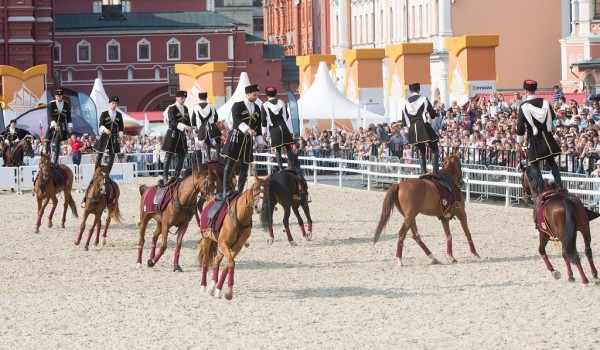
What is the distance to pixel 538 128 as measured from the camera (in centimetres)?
2077

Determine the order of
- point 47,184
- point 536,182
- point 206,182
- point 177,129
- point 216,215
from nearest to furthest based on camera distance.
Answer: point 216,215 → point 536,182 → point 206,182 → point 177,129 → point 47,184

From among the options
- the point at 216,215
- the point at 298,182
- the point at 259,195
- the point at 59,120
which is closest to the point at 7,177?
the point at 59,120

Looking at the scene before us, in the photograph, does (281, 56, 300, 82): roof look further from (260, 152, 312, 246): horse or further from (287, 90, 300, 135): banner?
(260, 152, 312, 246): horse

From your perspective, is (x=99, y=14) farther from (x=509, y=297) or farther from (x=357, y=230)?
(x=509, y=297)

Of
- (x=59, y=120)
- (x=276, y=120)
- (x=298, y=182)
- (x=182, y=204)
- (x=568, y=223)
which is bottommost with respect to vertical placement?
(x=568, y=223)

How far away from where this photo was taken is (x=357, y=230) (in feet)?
92.6

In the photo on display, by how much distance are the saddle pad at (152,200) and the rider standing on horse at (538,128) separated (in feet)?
17.4

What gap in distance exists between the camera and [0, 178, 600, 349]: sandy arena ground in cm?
1639

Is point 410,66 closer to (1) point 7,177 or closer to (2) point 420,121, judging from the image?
(1) point 7,177

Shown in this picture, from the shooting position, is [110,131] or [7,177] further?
[7,177]

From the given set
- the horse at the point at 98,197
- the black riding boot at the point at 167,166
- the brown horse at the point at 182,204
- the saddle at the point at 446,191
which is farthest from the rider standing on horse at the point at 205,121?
the saddle at the point at 446,191

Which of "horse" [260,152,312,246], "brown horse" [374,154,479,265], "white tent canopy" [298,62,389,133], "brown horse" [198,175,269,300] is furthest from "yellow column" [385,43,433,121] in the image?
"brown horse" [198,175,269,300]

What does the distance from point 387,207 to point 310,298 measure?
2996 millimetres

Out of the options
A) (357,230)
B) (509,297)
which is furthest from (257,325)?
(357,230)
